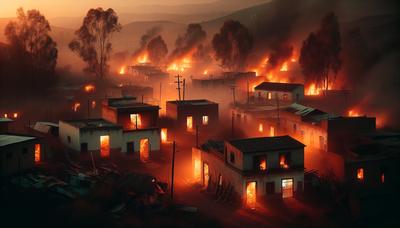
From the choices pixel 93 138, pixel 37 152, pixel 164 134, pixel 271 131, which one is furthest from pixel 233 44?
pixel 37 152

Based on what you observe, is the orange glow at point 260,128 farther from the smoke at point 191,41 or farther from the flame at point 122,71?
A: the smoke at point 191,41

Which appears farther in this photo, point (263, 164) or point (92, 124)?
point (92, 124)

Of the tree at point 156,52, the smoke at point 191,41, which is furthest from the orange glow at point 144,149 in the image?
the smoke at point 191,41

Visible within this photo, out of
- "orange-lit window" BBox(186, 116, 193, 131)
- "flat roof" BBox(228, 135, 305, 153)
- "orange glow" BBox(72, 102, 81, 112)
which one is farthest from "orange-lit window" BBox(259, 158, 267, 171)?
"orange glow" BBox(72, 102, 81, 112)

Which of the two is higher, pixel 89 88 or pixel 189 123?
pixel 89 88

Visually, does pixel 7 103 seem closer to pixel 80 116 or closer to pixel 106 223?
pixel 80 116

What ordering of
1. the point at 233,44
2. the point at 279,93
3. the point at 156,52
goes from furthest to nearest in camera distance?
the point at 156,52 → the point at 233,44 → the point at 279,93

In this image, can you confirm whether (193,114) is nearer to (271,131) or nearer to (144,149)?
(271,131)
